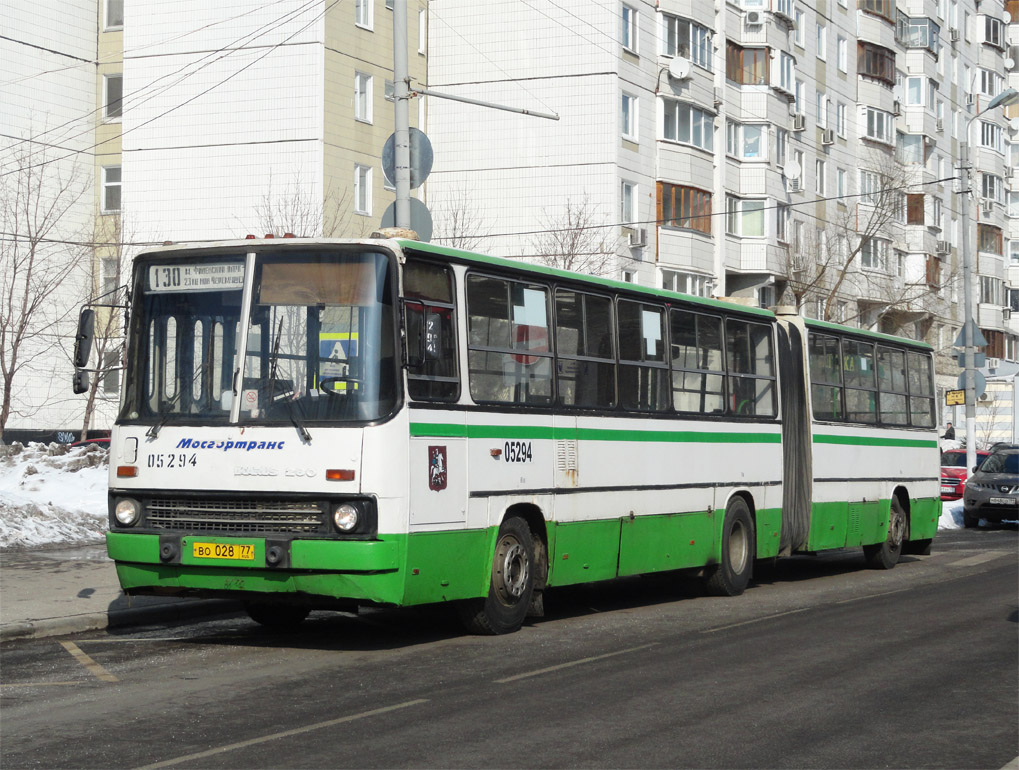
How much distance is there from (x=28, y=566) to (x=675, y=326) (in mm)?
7477

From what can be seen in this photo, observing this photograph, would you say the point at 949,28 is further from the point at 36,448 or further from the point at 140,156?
the point at 36,448

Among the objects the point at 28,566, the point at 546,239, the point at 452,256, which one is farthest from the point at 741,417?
the point at 546,239

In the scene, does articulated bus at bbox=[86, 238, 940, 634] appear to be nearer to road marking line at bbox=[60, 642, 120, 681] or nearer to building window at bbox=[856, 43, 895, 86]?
road marking line at bbox=[60, 642, 120, 681]

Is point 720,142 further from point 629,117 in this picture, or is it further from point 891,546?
point 891,546

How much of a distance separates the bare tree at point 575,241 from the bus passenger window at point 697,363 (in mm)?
25468

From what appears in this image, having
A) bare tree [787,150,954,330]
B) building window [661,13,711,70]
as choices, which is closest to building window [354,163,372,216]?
building window [661,13,711,70]

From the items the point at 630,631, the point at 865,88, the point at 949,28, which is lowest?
the point at 630,631

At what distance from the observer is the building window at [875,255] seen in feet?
201

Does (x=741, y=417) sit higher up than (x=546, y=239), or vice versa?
(x=546, y=239)

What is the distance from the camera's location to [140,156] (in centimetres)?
4356

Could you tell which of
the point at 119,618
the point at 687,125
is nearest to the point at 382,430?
the point at 119,618

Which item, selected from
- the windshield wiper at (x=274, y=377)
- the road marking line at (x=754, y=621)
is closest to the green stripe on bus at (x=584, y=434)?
the windshield wiper at (x=274, y=377)

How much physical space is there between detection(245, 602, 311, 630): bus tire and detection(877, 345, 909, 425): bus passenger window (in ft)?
32.9

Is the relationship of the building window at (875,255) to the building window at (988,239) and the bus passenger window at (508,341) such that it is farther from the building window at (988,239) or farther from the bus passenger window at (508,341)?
the bus passenger window at (508,341)
